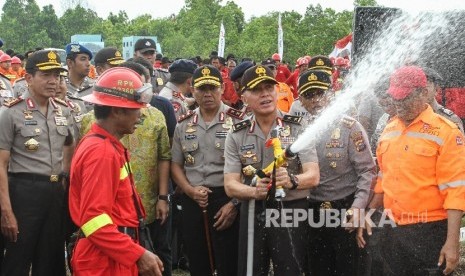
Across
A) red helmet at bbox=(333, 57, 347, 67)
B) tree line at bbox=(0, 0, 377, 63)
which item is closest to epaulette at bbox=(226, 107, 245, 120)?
red helmet at bbox=(333, 57, 347, 67)

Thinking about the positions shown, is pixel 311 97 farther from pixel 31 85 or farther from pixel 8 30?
pixel 8 30

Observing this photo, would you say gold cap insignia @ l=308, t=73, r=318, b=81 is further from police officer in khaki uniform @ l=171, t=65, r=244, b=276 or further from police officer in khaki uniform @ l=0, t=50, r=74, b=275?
police officer in khaki uniform @ l=0, t=50, r=74, b=275

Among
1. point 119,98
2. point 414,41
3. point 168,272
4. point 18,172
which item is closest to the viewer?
point 119,98

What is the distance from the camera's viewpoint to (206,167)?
6.29m

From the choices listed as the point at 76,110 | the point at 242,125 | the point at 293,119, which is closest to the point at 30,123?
the point at 76,110

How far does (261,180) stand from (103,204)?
147 cm

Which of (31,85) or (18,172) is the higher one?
(31,85)

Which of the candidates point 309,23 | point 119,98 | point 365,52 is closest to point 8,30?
point 309,23

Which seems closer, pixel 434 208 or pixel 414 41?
pixel 434 208

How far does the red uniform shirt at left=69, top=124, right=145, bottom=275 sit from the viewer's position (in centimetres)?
405

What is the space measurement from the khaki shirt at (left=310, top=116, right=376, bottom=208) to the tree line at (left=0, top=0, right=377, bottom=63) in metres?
12.5

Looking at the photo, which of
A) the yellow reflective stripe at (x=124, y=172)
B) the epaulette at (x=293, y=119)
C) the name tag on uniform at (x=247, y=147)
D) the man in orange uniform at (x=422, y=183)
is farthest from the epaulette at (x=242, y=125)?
the yellow reflective stripe at (x=124, y=172)

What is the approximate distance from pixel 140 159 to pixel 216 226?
0.88 metres

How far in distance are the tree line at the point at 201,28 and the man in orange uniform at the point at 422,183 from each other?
43.7 ft
